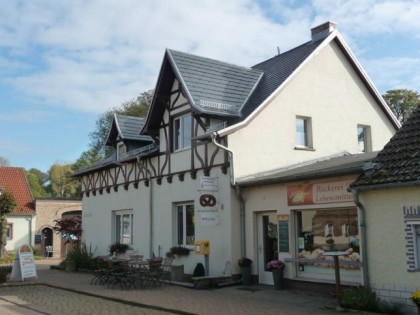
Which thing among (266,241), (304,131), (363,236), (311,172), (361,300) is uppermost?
(304,131)

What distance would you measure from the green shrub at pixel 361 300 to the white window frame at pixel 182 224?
7647mm

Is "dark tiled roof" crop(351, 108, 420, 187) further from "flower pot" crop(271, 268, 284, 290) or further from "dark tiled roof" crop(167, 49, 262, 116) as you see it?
"dark tiled roof" crop(167, 49, 262, 116)

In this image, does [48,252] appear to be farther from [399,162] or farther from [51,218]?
[399,162]

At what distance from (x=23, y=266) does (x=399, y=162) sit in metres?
13.4

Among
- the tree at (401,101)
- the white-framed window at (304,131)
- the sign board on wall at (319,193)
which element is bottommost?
the sign board on wall at (319,193)

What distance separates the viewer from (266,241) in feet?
51.0

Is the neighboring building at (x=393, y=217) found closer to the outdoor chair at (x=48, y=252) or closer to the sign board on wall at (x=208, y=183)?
the sign board on wall at (x=208, y=183)

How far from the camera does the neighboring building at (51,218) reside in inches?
1558

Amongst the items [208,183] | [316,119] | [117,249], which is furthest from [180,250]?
[316,119]

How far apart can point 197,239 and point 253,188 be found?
2.94 metres

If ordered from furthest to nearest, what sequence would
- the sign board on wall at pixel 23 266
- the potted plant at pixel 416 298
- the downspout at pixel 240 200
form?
the sign board on wall at pixel 23 266
the downspout at pixel 240 200
the potted plant at pixel 416 298

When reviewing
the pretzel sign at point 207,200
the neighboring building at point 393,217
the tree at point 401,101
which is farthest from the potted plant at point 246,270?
the tree at point 401,101

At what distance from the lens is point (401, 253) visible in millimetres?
10758

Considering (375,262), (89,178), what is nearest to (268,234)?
(375,262)
